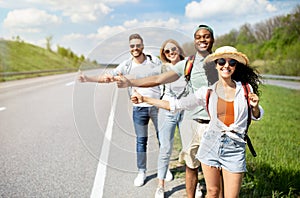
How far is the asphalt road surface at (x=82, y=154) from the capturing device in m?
2.45

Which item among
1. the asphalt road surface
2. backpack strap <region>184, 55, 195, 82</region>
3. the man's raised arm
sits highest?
backpack strap <region>184, 55, 195, 82</region>

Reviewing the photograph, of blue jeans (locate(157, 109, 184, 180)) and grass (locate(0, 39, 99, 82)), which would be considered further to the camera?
grass (locate(0, 39, 99, 82))

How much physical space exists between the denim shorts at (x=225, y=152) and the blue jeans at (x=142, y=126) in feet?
2.24

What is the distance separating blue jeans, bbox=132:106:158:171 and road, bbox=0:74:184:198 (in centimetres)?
7

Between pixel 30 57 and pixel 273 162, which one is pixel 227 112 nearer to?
pixel 273 162

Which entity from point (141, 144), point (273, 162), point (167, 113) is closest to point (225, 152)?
point (167, 113)

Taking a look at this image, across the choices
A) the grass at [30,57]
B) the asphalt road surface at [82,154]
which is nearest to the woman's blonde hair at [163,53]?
the asphalt road surface at [82,154]

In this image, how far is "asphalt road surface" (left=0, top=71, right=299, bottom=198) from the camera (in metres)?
2.45

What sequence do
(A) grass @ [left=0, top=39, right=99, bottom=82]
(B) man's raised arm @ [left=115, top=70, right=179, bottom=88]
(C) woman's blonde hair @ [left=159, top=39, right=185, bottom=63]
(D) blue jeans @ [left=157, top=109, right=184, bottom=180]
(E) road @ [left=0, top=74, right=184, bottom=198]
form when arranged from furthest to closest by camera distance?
(A) grass @ [left=0, top=39, right=99, bottom=82]
(D) blue jeans @ [left=157, top=109, right=184, bottom=180]
(E) road @ [left=0, top=74, right=184, bottom=198]
(C) woman's blonde hair @ [left=159, top=39, right=185, bottom=63]
(B) man's raised arm @ [left=115, top=70, right=179, bottom=88]

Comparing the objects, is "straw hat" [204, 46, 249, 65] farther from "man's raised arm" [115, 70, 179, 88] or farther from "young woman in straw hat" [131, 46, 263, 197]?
"man's raised arm" [115, 70, 179, 88]

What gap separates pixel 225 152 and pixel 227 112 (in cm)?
32

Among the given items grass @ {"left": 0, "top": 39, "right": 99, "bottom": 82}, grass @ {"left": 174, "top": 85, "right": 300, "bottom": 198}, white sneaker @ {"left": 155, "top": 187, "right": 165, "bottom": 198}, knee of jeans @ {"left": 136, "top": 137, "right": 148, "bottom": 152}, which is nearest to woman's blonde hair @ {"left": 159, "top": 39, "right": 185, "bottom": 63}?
knee of jeans @ {"left": 136, "top": 137, "right": 148, "bottom": 152}

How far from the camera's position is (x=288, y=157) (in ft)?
15.2

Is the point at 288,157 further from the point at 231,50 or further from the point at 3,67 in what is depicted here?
the point at 3,67
